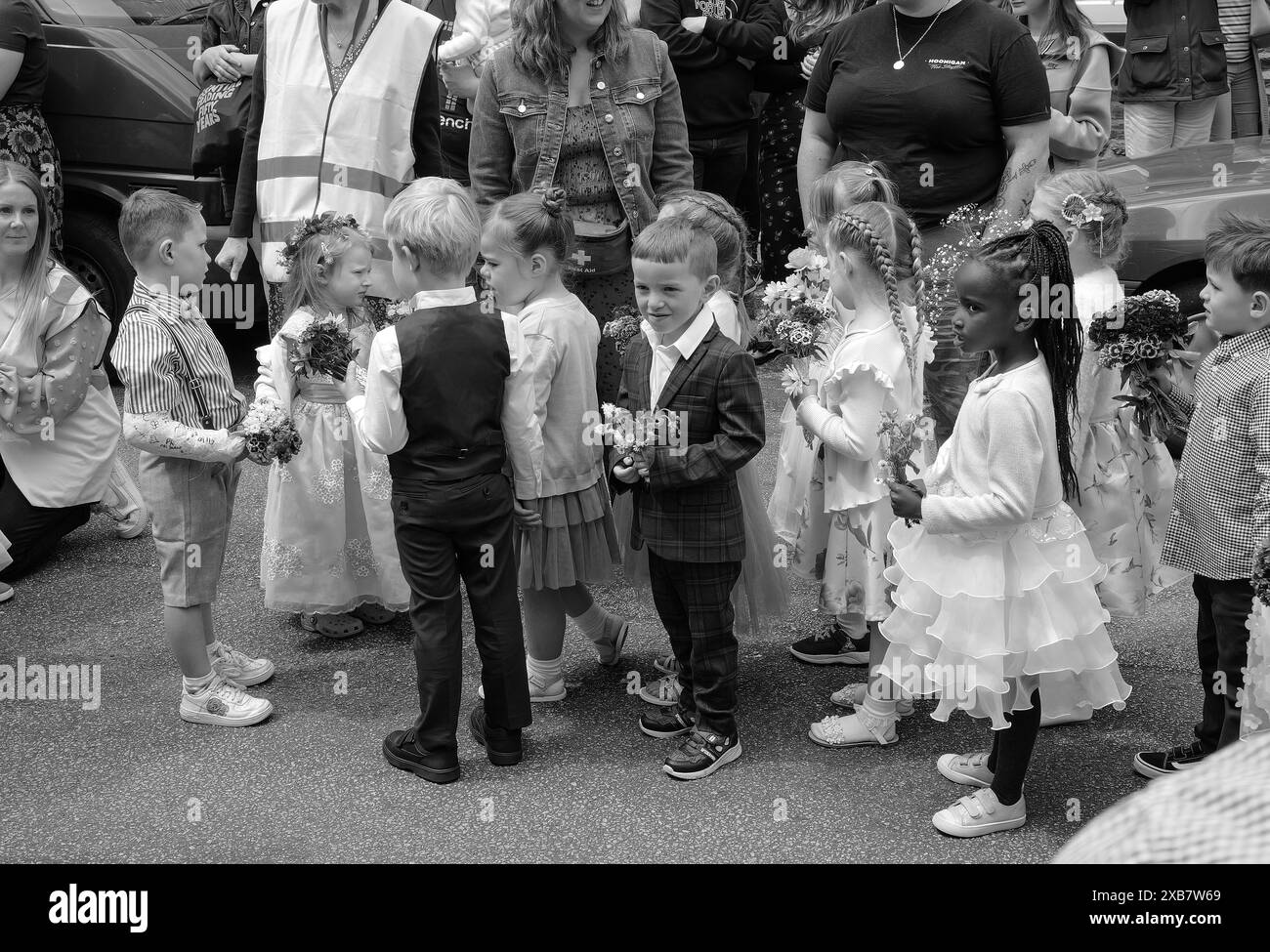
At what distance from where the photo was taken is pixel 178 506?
4.14 m

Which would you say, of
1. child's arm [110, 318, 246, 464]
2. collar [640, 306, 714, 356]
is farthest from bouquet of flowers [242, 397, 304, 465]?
collar [640, 306, 714, 356]

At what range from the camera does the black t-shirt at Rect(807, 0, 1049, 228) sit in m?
4.39

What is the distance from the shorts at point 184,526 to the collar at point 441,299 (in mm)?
1041

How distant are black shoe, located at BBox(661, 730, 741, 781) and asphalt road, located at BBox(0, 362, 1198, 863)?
Result: 0.04 meters

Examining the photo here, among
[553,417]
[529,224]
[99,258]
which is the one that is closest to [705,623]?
[553,417]

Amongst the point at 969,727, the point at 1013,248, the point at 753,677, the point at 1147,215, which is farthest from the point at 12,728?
the point at 1147,215

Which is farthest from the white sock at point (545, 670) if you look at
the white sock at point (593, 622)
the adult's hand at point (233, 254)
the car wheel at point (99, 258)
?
the car wheel at point (99, 258)

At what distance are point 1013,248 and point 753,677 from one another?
1.83 meters

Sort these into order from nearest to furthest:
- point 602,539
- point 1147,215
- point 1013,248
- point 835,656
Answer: point 1013,248 → point 602,539 → point 835,656 → point 1147,215

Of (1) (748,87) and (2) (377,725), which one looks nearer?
(2) (377,725)

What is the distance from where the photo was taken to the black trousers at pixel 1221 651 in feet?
11.2

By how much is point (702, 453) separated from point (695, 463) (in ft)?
0.11

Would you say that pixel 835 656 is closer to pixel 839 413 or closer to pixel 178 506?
pixel 839 413

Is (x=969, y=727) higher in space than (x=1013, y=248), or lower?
lower
